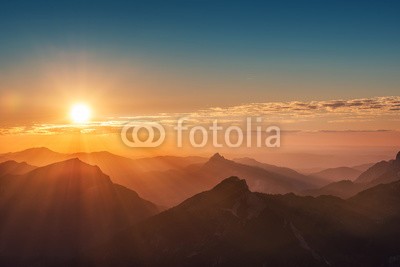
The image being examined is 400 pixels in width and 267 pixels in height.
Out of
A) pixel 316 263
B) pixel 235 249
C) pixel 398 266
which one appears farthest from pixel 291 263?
pixel 398 266

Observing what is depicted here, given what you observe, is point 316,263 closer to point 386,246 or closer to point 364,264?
point 364,264

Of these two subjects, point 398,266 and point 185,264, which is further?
point 185,264

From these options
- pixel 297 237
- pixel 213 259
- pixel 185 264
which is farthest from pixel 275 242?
pixel 185 264

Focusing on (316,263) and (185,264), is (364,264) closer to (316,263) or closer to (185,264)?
(316,263)

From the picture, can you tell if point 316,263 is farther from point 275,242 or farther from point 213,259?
point 213,259

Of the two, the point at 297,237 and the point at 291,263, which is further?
the point at 297,237

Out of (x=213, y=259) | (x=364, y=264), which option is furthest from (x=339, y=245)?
(x=213, y=259)
